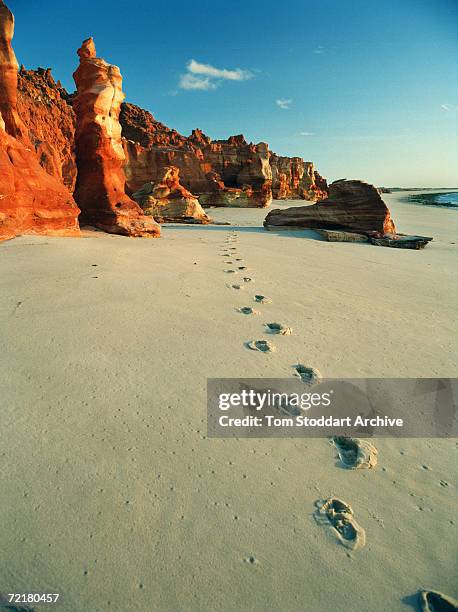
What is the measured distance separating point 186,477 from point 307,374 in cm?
112

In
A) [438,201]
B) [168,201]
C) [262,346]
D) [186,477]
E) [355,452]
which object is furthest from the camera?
[438,201]

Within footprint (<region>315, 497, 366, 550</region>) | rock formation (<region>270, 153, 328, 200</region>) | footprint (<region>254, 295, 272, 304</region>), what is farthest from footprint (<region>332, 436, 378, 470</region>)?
rock formation (<region>270, 153, 328, 200</region>)

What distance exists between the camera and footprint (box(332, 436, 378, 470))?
1.55 metres

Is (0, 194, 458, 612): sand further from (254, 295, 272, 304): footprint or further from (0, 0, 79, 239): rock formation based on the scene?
(0, 0, 79, 239): rock formation

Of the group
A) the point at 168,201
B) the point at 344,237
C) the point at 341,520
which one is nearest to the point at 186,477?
the point at 341,520

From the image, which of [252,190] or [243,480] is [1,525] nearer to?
[243,480]

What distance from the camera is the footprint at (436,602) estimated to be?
1030 millimetres

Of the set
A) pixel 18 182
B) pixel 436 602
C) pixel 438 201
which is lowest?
pixel 436 602

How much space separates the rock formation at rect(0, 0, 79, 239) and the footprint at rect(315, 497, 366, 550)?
20.8ft

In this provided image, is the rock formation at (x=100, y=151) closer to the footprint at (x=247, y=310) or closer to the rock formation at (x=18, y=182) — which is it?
the rock formation at (x=18, y=182)

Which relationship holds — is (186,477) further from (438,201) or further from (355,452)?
(438,201)

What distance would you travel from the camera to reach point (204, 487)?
1.38m

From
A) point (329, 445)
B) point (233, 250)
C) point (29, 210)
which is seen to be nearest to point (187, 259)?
point (233, 250)

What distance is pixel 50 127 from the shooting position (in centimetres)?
1030
